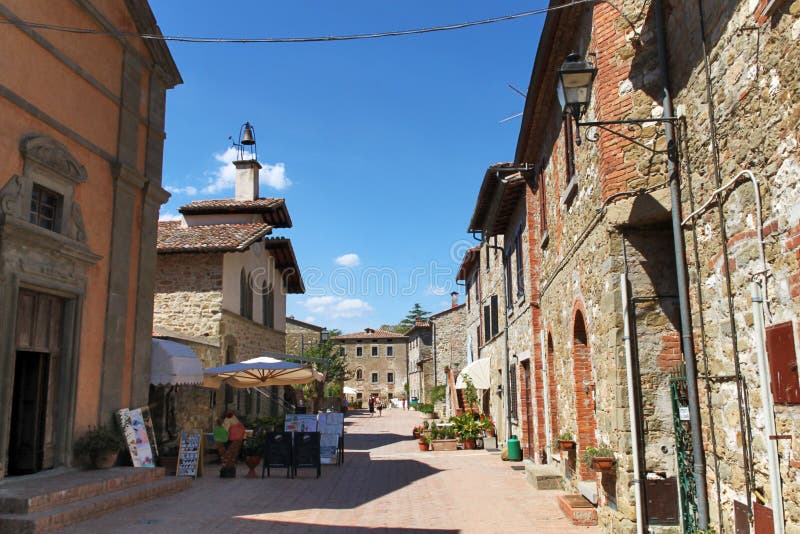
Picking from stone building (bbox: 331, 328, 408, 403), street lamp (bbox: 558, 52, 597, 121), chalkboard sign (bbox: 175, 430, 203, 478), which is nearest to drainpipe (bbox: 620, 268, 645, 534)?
street lamp (bbox: 558, 52, 597, 121)

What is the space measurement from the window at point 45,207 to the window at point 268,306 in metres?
12.5

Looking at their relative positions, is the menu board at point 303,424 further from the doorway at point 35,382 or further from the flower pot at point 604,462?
the flower pot at point 604,462

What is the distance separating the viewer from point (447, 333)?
4509 cm

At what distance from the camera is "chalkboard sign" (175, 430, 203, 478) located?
12.0 m

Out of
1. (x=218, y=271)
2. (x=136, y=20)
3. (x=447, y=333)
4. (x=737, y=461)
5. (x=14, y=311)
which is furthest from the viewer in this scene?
(x=447, y=333)

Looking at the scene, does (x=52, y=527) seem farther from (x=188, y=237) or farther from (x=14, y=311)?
(x=188, y=237)

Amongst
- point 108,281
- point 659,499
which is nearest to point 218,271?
point 108,281

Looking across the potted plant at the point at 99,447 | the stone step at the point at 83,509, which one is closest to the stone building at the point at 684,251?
the stone step at the point at 83,509

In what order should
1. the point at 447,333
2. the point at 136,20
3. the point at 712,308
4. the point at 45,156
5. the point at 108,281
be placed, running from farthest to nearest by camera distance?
the point at 447,333, the point at 136,20, the point at 108,281, the point at 45,156, the point at 712,308

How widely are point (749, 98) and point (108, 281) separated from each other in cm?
981

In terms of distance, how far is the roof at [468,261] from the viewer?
25422 mm

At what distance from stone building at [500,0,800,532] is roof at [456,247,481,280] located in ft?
52.6

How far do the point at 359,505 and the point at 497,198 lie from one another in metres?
8.47

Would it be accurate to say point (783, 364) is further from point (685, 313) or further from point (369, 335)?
point (369, 335)
